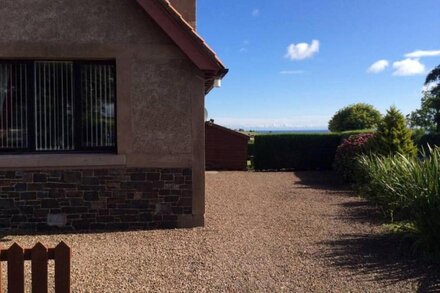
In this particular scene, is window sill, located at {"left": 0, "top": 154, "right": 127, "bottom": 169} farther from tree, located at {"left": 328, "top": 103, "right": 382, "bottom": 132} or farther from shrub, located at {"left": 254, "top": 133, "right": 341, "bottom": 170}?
tree, located at {"left": 328, "top": 103, "right": 382, "bottom": 132}

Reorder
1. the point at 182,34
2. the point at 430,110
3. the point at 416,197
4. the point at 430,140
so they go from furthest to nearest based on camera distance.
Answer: the point at 430,110
the point at 430,140
the point at 182,34
the point at 416,197

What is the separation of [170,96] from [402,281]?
4595 mm

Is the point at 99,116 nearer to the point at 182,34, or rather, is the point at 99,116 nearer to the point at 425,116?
the point at 182,34

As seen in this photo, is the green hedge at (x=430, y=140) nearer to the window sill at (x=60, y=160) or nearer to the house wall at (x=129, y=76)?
the house wall at (x=129, y=76)

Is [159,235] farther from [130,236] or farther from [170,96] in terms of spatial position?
[170,96]

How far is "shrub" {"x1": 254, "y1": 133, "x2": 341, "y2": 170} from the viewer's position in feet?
66.6

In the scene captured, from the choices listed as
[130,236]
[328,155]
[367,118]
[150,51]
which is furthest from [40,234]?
[367,118]

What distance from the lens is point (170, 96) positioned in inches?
317

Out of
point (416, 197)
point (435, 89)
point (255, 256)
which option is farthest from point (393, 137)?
point (435, 89)

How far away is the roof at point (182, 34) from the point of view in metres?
7.62

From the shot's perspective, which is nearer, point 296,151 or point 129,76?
point 129,76

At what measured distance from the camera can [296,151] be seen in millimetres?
20453

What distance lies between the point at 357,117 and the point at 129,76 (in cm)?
2226

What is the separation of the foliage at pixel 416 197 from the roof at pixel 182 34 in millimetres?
3523
